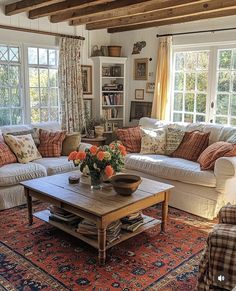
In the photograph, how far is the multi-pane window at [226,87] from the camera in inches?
179

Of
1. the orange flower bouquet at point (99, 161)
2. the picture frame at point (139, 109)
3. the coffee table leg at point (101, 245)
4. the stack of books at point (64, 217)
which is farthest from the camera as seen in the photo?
the picture frame at point (139, 109)

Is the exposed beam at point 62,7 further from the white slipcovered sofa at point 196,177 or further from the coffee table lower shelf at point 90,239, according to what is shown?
the coffee table lower shelf at point 90,239

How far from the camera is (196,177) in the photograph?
3652mm

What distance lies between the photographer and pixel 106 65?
5.86m

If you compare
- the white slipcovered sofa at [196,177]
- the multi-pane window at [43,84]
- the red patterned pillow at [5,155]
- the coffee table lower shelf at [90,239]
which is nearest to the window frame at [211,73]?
the white slipcovered sofa at [196,177]

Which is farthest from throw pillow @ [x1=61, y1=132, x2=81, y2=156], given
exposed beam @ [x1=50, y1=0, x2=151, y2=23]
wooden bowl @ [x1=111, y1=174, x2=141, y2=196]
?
wooden bowl @ [x1=111, y1=174, x2=141, y2=196]

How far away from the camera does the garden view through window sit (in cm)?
462

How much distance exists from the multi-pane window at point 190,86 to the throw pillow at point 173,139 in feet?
2.28

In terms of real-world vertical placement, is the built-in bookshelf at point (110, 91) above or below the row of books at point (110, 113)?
above

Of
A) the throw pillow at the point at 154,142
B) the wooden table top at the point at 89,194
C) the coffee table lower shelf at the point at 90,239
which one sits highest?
the throw pillow at the point at 154,142

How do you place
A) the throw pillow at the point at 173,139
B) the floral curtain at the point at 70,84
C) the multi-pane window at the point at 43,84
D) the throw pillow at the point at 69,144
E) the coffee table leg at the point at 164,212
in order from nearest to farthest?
the coffee table leg at the point at 164,212
the throw pillow at the point at 173,139
the throw pillow at the point at 69,144
the multi-pane window at the point at 43,84
the floral curtain at the point at 70,84

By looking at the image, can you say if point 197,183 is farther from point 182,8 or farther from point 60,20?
point 60,20

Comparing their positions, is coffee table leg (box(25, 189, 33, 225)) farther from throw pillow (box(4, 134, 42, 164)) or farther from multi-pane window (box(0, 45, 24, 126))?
multi-pane window (box(0, 45, 24, 126))

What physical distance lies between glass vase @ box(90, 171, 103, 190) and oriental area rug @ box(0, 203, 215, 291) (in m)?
0.54
